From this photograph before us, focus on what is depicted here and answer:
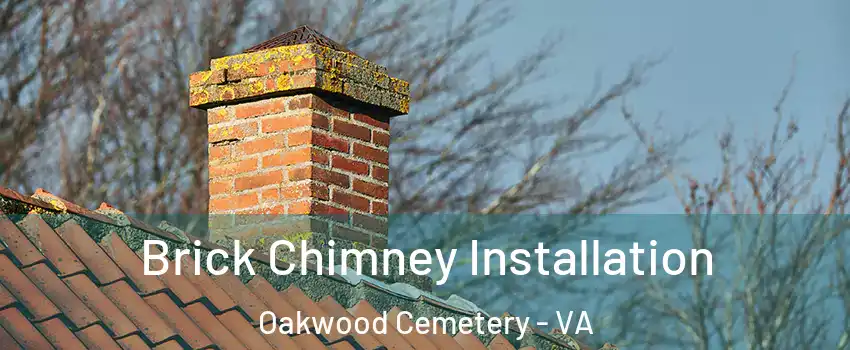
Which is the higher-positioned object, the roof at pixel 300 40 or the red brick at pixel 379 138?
the roof at pixel 300 40

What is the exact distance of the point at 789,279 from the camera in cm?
1574

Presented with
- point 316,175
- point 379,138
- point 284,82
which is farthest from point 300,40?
point 316,175

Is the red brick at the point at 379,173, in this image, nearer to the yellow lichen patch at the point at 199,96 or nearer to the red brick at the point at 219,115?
the red brick at the point at 219,115

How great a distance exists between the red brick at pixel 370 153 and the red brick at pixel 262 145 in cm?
36

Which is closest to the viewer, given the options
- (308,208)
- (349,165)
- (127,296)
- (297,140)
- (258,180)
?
(127,296)

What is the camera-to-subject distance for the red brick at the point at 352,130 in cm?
624

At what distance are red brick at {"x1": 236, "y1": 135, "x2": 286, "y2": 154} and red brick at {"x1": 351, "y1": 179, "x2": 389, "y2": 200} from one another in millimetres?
386

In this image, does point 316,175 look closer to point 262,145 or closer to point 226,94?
point 262,145

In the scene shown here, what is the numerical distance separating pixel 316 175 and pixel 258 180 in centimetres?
29

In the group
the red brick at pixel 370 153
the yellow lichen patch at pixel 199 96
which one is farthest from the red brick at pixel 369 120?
the yellow lichen patch at pixel 199 96

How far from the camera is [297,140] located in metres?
6.10

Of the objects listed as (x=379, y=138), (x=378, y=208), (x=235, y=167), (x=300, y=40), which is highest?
(x=300, y=40)

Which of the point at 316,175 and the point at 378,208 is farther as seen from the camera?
the point at 378,208

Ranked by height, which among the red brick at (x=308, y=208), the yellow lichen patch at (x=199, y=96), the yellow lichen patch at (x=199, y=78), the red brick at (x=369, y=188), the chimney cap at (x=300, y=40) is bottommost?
the red brick at (x=308, y=208)
